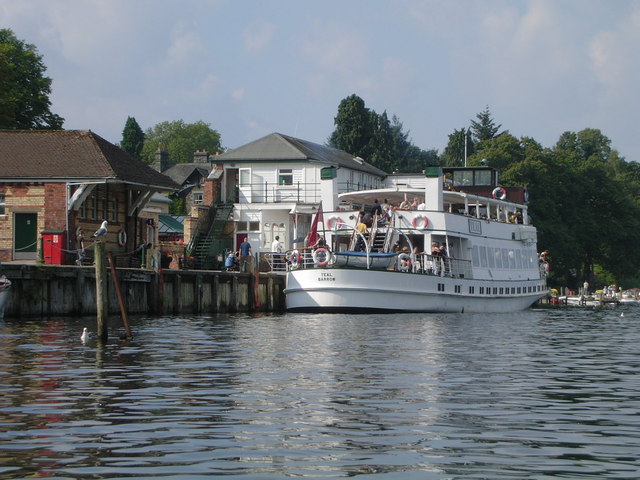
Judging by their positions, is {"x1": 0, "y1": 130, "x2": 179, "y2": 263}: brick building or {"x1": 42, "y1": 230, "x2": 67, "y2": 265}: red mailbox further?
{"x1": 0, "y1": 130, "x2": 179, "y2": 263}: brick building

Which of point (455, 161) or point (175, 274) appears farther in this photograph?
point (455, 161)

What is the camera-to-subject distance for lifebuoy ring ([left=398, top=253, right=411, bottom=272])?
38.8 meters

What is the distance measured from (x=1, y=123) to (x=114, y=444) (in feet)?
156

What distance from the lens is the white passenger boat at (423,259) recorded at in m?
38.0

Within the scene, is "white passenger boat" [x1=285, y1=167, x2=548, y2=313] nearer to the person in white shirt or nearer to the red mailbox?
the person in white shirt

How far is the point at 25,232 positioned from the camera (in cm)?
3888

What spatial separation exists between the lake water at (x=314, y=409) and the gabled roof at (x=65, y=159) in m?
14.8

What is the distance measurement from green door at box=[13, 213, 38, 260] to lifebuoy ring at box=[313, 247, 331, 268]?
1010cm

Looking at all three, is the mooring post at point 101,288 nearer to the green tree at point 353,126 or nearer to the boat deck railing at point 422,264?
the boat deck railing at point 422,264

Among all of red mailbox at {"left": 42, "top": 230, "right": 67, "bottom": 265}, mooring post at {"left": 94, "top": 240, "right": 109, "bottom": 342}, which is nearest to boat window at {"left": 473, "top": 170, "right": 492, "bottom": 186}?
red mailbox at {"left": 42, "top": 230, "right": 67, "bottom": 265}

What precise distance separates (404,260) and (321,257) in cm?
303

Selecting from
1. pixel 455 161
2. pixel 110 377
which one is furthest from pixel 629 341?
pixel 455 161

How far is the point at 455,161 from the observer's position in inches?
4638

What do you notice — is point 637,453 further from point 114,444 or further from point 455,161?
point 455,161
